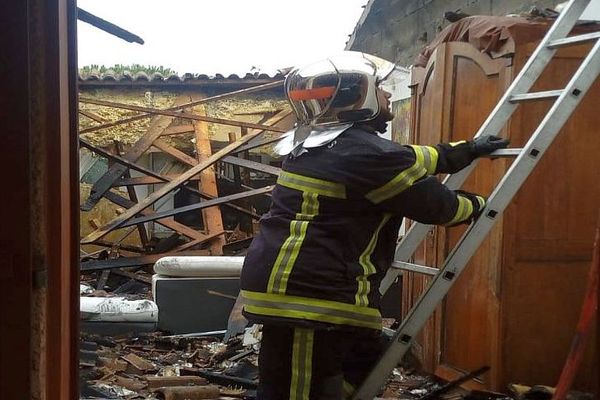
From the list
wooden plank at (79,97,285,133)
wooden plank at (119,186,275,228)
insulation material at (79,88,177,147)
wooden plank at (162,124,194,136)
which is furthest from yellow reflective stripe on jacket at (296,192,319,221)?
insulation material at (79,88,177,147)

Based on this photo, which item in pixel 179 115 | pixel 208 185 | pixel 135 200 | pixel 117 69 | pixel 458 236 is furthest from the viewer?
pixel 117 69

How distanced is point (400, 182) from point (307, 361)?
2.69 ft

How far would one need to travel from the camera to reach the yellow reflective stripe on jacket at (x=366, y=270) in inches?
108

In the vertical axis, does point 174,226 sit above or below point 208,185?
below

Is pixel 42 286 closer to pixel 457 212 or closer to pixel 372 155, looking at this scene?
pixel 372 155

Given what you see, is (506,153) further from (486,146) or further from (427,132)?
(427,132)

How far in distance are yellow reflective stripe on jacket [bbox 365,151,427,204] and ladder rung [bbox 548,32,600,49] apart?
35.1 inches

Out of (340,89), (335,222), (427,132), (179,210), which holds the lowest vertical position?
(179,210)

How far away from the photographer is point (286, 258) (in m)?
2.76

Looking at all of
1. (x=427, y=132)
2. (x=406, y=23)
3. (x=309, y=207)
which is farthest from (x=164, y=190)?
(x=309, y=207)

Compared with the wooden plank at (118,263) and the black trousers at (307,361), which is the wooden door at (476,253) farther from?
the wooden plank at (118,263)

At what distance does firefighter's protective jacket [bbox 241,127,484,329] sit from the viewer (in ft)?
8.66

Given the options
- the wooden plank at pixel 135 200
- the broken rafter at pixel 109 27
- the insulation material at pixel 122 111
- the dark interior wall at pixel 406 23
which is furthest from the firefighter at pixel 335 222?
the insulation material at pixel 122 111

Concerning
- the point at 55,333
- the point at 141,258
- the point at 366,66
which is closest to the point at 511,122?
the point at 366,66
